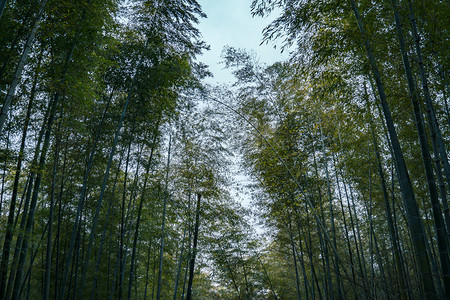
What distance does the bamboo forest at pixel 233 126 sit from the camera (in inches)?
109

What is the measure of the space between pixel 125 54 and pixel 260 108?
9.49 ft

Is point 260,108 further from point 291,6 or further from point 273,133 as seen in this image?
point 291,6

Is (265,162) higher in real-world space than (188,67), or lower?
lower

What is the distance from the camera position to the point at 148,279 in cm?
1163

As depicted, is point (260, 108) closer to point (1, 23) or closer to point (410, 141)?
point (410, 141)

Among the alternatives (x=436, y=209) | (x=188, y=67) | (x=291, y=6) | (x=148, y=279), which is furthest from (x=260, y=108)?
(x=148, y=279)

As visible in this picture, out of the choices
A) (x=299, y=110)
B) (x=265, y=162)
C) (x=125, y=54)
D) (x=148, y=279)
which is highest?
(x=125, y=54)

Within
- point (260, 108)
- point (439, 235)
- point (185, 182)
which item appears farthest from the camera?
point (185, 182)

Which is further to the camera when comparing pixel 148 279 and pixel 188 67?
pixel 148 279

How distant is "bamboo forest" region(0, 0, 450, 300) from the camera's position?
109 inches

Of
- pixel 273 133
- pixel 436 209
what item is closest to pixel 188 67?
pixel 273 133

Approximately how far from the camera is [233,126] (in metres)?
7.07

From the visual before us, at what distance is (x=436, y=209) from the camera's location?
210cm

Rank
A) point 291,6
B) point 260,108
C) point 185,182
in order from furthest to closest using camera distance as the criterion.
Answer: point 185,182, point 260,108, point 291,6
